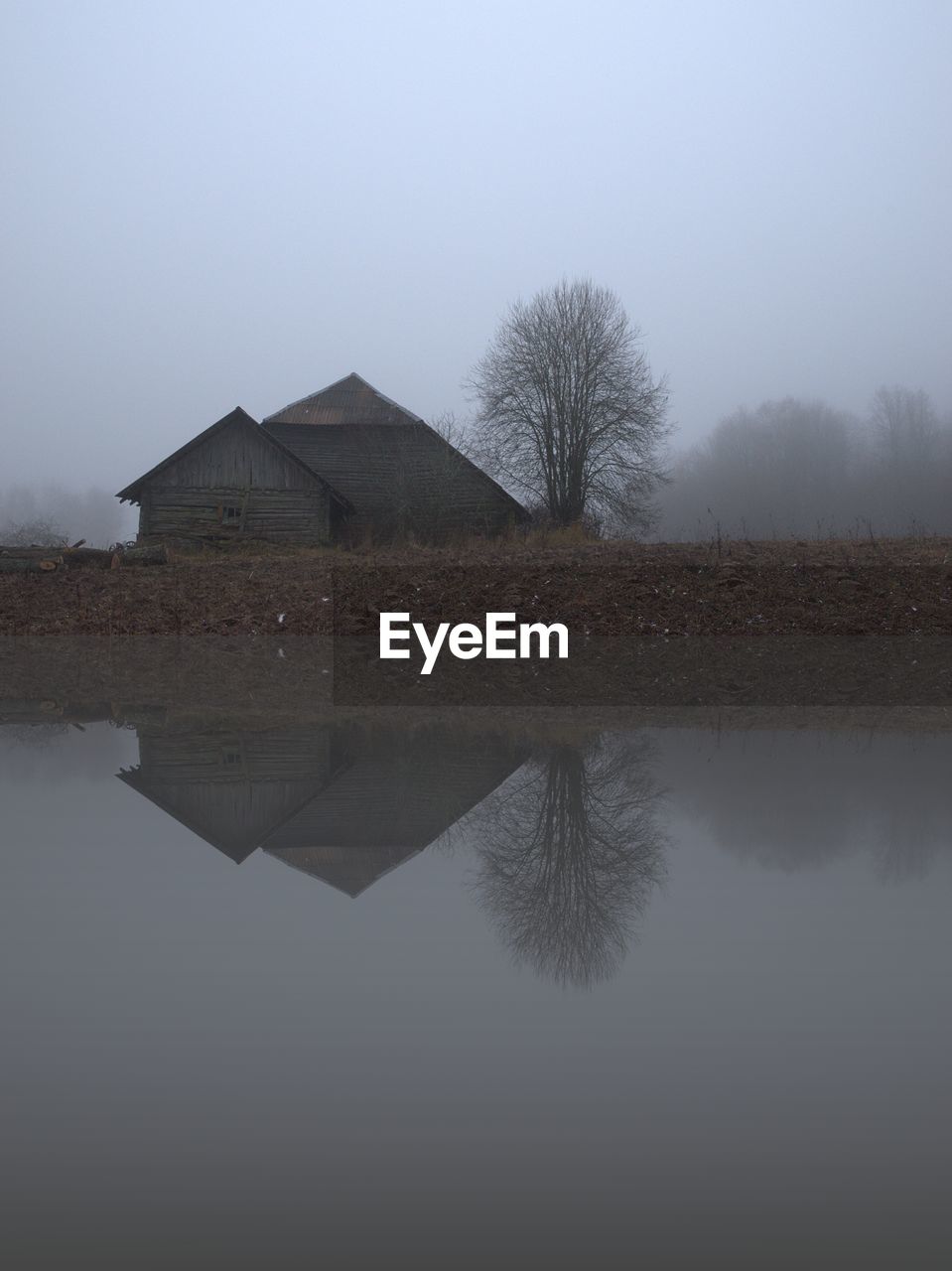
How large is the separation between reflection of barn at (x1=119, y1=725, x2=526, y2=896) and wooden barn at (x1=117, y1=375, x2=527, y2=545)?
27270 mm

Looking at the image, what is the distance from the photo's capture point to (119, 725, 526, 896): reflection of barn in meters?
5.71

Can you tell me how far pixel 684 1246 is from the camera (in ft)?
8.27

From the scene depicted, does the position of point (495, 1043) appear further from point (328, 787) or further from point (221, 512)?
point (221, 512)

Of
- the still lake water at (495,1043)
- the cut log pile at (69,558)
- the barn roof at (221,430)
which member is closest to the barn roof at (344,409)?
the barn roof at (221,430)

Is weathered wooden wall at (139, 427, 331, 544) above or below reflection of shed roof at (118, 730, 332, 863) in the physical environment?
above

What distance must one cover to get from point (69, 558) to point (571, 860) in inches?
767

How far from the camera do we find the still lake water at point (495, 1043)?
2.61 meters

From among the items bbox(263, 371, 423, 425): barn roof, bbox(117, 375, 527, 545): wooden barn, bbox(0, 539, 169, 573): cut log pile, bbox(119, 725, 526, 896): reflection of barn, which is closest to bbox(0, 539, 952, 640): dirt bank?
bbox(0, 539, 169, 573): cut log pile

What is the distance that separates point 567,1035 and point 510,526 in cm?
3413

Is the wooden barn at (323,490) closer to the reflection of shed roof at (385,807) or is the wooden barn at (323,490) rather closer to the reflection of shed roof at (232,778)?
the reflection of shed roof at (232,778)

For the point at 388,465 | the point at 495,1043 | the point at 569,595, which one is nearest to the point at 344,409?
the point at 388,465

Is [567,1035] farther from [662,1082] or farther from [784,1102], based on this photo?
[784,1102]

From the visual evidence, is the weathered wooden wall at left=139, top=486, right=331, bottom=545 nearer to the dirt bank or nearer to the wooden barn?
the wooden barn

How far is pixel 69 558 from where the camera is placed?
22.6 m
